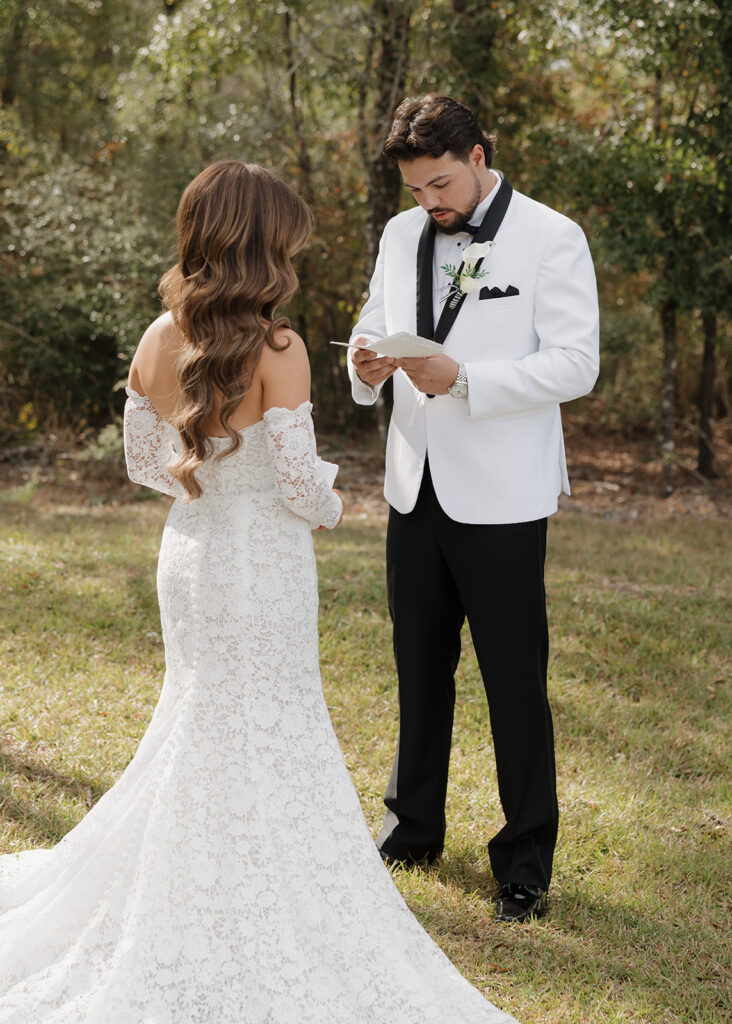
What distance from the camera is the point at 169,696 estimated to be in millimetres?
2832

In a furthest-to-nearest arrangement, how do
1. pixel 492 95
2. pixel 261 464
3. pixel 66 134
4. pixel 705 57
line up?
pixel 66 134 → pixel 492 95 → pixel 705 57 → pixel 261 464

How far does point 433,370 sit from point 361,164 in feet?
31.1

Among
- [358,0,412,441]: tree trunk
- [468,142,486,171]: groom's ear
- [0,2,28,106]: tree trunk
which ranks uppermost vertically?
[0,2,28,106]: tree trunk

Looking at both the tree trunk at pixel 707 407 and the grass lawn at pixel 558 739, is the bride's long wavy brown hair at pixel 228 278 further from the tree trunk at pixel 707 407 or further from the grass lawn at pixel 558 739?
the tree trunk at pixel 707 407

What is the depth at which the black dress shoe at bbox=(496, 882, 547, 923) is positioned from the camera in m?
3.35

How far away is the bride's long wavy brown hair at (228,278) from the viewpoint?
8.25 ft

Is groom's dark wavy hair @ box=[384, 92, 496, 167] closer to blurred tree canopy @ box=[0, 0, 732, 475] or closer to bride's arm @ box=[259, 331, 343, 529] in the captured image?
bride's arm @ box=[259, 331, 343, 529]

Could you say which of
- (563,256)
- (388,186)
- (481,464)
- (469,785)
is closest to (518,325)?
(563,256)

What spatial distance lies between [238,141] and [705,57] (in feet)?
15.4

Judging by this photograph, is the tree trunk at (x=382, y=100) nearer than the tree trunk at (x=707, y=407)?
Yes

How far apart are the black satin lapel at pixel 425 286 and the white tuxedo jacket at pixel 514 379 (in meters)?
0.04

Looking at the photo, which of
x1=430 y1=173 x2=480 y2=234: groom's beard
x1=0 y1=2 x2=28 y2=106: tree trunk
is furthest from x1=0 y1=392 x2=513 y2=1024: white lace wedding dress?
x1=0 y1=2 x2=28 y2=106: tree trunk

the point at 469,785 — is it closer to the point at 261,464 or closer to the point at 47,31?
the point at 261,464

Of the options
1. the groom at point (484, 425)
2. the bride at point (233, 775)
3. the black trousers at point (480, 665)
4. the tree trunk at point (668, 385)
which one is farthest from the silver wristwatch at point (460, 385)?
the tree trunk at point (668, 385)
